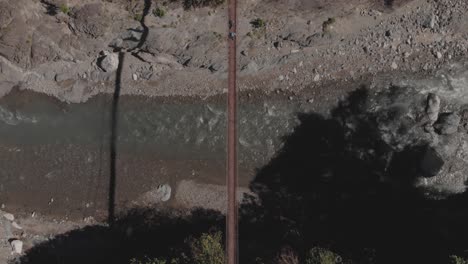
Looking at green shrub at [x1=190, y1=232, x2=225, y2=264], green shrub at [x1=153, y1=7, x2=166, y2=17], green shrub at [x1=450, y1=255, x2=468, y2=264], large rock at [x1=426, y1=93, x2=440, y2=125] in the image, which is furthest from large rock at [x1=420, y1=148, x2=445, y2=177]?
green shrub at [x1=153, y1=7, x2=166, y2=17]

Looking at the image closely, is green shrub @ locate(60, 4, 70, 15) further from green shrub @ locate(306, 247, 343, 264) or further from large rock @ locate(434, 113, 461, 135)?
large rock @ locate(434, 113, 461, 135)

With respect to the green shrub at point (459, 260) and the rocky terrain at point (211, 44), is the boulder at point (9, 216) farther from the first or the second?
the green shrub at point (459, 260)

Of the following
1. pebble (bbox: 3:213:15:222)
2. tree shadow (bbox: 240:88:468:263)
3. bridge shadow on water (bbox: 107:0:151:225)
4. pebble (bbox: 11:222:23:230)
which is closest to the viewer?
tree shadow (bbox: 240:88:468:263)

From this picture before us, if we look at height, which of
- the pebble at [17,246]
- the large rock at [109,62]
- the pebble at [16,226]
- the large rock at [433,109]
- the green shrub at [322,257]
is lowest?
the pebble at [17,246]

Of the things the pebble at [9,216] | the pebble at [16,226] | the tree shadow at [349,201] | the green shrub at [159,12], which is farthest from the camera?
the pebble at [9,216]

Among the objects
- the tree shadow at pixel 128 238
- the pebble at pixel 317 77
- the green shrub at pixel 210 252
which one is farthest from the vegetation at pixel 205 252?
the pebble at pixel 317 77

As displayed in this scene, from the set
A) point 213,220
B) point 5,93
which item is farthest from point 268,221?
point 5,93
